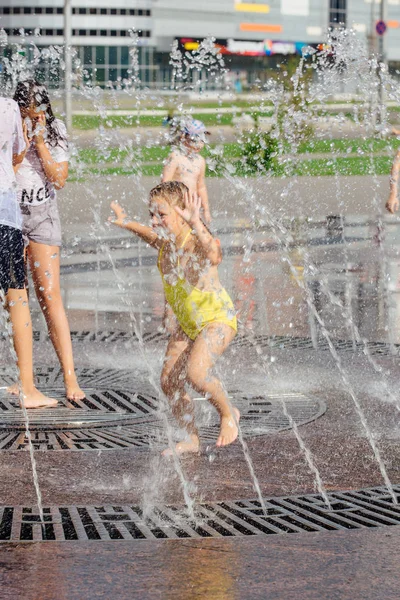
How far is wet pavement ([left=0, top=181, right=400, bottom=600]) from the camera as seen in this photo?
4039 millimetres

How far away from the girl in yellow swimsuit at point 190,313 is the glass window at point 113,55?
90840 mm

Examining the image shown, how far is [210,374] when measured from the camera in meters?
5.87

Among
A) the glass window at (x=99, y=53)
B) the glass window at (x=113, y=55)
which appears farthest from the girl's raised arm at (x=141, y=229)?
the glass window at (x=113, y=55)

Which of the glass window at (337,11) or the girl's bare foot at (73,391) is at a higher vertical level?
the glass window at (337,11)

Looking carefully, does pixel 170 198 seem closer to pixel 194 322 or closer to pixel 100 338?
pixel 194 322

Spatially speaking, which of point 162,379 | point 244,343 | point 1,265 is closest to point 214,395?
point 162,379

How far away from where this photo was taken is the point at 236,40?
104 meters

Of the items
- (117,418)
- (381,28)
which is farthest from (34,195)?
(381,28)

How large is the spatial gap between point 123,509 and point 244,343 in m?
3.92

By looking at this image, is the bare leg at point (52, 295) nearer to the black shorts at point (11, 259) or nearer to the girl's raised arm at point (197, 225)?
the black shorts at point (11, 259)

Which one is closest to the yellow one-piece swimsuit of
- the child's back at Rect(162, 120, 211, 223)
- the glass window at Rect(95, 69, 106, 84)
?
the child's back at Rect(162, 120, 211, 223)

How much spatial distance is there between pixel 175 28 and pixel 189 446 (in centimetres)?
9582

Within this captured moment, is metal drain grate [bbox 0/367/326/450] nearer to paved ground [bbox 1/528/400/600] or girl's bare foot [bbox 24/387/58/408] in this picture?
girl's bare foot [bbox 24/387/58/408]

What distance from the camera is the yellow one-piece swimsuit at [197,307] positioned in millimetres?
5957
